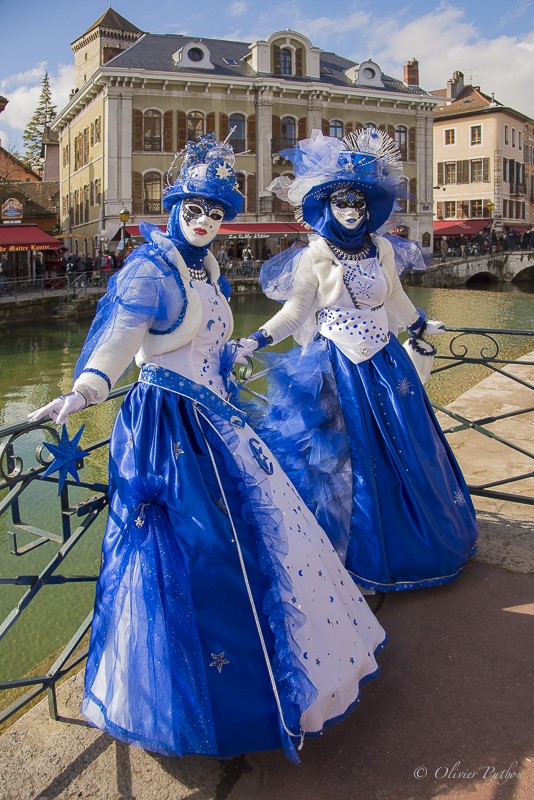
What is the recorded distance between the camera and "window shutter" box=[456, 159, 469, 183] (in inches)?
1704

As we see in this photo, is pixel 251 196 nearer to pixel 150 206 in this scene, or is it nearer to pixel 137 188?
pixel 150 206

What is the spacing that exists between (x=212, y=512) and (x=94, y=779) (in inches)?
31.0

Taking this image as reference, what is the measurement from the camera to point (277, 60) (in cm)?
3022

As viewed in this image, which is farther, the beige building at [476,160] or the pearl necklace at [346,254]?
the beige building at [476,160]

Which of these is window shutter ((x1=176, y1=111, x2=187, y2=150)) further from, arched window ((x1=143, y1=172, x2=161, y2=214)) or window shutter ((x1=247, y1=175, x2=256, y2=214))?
window shutter ((x1=247, y1=175, x2=256, y2=214))

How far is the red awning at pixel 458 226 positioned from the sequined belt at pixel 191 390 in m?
41.1

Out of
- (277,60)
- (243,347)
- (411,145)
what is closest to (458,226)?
(411,145)

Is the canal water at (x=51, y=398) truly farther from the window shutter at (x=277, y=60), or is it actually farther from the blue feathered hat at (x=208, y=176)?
the window shutter at (x=277, y=60)

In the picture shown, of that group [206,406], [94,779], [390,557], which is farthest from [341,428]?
[94,779]

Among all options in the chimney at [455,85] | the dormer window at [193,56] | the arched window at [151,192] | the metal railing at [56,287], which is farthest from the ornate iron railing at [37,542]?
the chimney at [455,85]

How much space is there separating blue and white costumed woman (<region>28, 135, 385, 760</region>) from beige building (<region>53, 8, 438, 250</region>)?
82.9 feet

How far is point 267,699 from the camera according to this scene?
172cm

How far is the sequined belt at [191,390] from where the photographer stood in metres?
2.06

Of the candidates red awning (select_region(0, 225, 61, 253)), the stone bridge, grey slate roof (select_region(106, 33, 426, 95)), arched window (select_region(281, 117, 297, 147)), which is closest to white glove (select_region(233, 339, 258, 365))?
red awning (select_region(0, 225, 61, 253))
